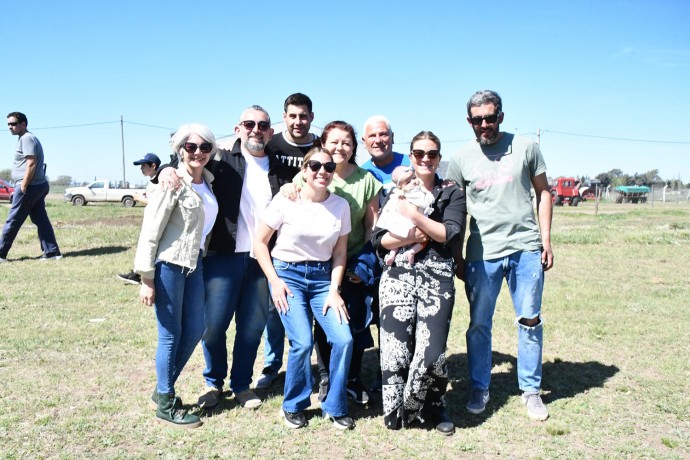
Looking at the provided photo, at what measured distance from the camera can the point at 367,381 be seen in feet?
16.4

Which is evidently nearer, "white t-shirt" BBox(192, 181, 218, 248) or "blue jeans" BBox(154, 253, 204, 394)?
"blue jeans" BBox(154, 253, 204, 394)

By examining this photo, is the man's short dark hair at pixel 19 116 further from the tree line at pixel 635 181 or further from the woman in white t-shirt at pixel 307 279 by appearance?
the tree line at pixel 635 181

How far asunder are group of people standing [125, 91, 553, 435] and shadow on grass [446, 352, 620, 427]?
0.52 feet

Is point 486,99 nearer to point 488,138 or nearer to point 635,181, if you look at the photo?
point 488,138

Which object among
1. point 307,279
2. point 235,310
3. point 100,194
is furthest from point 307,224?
point 100,194

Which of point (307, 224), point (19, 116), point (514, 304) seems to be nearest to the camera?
point (307, 224)

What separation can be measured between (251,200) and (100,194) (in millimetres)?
33510

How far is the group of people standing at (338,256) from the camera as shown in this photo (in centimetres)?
383

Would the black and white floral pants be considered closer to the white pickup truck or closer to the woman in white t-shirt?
the woman in white t-shirt

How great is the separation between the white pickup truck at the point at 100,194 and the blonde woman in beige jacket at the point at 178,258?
31951 mm

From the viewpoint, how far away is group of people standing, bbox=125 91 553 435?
383cm

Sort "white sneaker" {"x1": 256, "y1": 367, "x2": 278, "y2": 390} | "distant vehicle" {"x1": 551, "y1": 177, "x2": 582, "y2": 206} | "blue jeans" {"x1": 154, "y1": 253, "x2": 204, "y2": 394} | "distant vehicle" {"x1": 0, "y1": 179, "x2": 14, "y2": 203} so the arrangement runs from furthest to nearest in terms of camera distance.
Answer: "distant vehicle" {"x1": 551, "y1": 177, "x2": 582, "y2": 206}
"distant vehicle" {"x1": 0, "y1": 179, "x2": 14, "y2": 203}
"white sneaker" {"x1": 256, "y1": 367, "x2": 278, "y2": 390}
"blue jeans" {"x1": 154, "y1": 253, "x2": 204, "y2": 394}

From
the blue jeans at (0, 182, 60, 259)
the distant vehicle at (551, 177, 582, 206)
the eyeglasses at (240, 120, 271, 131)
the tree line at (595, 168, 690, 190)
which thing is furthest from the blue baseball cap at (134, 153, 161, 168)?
the tree line at (595, 168, 690, 190)

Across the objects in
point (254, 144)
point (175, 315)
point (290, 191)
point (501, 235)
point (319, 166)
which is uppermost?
point (254, 144)
